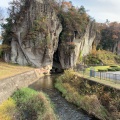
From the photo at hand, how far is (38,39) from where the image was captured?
173ft

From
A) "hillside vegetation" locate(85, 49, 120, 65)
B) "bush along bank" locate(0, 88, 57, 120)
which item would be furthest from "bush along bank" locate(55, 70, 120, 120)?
"hillside vegetation" locate(85, 49, 120, 65)

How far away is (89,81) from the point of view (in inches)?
982

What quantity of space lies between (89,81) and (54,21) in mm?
34153

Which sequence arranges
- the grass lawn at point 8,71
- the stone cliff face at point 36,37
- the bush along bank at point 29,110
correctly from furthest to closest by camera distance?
the stone cliff face at point 36,37
the grass lawn at point 8,71
the bush along bank at point 29,110

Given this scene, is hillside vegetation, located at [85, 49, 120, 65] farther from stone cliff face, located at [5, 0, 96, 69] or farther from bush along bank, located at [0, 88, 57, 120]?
bush along bank, located at [0, 88, 57, 120]

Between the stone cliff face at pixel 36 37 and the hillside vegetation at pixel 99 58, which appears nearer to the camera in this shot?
the stone cliff face at pixel 36 37

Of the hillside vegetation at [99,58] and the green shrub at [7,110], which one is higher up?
the hillside vegetation at [99,58]

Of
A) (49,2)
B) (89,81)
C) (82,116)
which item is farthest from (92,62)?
Answer: (82,116)

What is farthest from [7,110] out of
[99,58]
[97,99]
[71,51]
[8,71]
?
[99,58]

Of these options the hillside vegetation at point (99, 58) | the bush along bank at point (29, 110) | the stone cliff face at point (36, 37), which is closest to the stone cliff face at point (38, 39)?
the stone cliff face at point (36, 37)

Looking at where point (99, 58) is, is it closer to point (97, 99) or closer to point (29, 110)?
point (97, 99)

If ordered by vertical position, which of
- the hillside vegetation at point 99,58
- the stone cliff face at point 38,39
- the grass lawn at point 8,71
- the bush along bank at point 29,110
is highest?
the stone cliff face at point 38,39

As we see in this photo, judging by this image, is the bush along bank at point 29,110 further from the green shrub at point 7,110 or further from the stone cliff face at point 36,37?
the stone cliff face at point 36,37

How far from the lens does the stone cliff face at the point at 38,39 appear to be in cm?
5275
